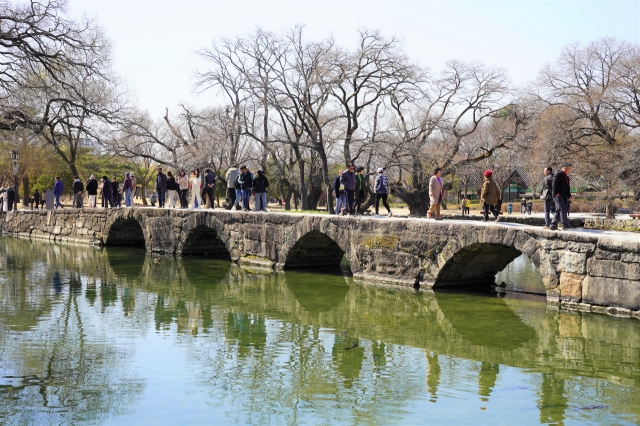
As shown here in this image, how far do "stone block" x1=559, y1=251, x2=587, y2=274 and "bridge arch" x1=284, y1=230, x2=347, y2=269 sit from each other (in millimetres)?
6487

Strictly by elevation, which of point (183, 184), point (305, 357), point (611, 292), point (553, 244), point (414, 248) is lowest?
point (305, 357)

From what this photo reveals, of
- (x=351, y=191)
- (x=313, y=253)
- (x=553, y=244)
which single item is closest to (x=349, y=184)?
(x=351, y=191)

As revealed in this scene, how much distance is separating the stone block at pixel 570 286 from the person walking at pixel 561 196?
877 millimetres

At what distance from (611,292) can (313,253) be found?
841cm

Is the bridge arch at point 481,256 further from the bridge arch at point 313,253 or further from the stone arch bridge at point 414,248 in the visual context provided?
the bridge arch at point 313,253

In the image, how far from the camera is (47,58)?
19.0m

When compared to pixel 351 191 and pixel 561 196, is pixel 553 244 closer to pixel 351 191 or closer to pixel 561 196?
pixel 561 196

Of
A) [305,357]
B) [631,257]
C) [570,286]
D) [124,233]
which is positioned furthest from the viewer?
[124,233]

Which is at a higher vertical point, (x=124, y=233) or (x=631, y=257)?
(x=631, y=257)

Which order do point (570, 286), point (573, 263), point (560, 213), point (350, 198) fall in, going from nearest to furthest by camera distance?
point (573, 263), point (570, 286), point (560, 213), point (350, 198)

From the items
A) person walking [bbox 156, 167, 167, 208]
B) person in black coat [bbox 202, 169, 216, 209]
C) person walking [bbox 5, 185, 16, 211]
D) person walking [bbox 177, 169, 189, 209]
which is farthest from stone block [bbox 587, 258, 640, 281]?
person walking [bbox 5, 185, 16, 211]

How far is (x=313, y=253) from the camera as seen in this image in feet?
61.7

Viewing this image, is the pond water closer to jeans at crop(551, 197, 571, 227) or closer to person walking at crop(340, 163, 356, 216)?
jeans at crop(551, 197, 571, 227)

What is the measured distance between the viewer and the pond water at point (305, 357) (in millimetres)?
7637
